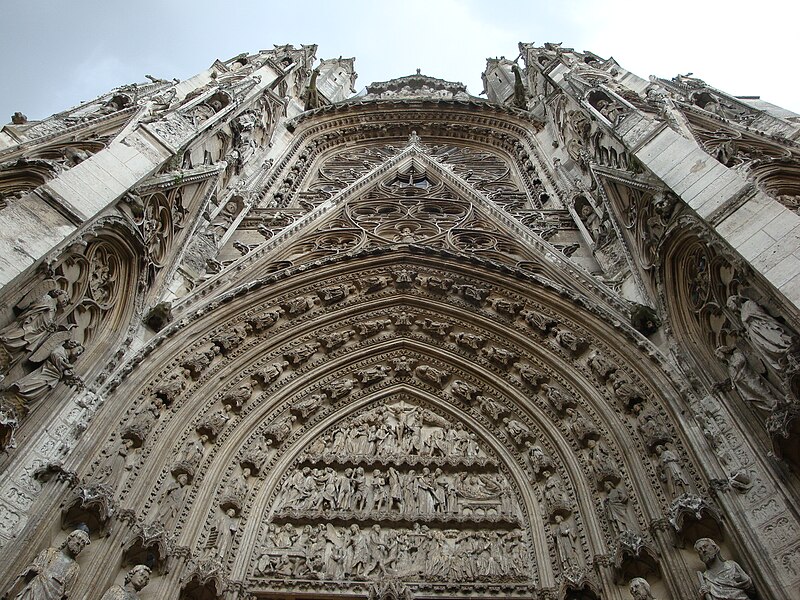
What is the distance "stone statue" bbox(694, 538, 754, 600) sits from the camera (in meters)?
4.34

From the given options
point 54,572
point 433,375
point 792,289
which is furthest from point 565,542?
point 54,572

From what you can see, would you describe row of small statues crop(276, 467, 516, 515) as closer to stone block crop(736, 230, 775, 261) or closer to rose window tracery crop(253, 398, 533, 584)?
rose window tracery crop(253, 398, 533, 584)

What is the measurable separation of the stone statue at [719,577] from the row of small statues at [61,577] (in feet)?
13.7

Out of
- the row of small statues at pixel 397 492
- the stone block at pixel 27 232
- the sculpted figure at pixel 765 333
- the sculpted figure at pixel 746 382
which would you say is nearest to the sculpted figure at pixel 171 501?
the row of small statues at pixel 397 492

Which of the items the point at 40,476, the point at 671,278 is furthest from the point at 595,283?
the point at 40,476

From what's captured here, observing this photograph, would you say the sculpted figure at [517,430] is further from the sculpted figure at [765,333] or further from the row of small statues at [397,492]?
the sculpted figure at [765,333]

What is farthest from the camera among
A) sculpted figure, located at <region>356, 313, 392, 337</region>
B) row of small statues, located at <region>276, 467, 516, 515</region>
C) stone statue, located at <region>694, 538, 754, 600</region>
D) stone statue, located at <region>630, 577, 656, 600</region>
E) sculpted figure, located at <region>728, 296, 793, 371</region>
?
sculpted figure, located at <region>356, 313, 392, 337</region>

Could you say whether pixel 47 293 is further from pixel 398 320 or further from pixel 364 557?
pixel 398 320

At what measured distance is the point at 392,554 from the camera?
6.00 m

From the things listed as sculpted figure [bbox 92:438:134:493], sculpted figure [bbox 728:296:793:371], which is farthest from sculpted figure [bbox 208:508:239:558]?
sculpted figure [bbox 728:296:793:371]

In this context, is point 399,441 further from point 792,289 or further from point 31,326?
point 792,289

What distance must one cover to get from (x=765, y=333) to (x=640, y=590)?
2.12 metres

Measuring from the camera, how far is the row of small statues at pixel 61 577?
14.3 feet

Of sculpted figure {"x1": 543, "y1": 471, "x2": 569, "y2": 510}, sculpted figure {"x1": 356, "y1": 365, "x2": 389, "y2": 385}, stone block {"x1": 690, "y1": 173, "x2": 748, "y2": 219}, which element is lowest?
sculpted figure {"x1": 543, "y1": 471, "x2": 569, "y2": 510}
